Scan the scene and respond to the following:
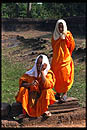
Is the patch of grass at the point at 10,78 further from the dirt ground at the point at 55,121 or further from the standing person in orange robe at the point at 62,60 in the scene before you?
the standing person in orange robe at the point at 62,60

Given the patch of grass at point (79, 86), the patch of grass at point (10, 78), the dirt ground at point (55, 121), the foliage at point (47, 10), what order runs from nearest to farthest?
the dirt ground at point (55, 121), the patch of grass at point (79, 86), the patch of grass at point (10, 78), the foliage at point (47, 10)

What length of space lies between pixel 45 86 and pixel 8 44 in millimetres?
14784

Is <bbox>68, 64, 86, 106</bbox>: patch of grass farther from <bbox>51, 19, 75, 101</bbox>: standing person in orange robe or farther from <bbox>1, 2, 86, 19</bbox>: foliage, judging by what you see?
<bbox>1, 2, 86, 19</bbox>: foliage

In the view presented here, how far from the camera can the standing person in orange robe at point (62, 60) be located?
5887 millimetres

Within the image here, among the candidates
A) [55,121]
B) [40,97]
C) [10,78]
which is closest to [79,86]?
[10,78]

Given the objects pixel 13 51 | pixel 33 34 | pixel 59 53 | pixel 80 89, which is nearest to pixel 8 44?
pixel 13 51

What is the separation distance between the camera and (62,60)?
5945 mm

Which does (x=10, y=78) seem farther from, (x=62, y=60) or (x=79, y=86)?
(x=62, y=60)

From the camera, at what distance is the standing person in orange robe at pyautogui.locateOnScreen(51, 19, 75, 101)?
589 cm

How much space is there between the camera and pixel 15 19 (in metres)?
26.8

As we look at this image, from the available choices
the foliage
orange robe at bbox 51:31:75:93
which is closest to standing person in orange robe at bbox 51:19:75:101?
orange robe at bbox 51:31:75:93

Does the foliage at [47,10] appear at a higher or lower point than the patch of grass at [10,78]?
higher

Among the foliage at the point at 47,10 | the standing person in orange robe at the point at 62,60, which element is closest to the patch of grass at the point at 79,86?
the standing person in orange robe at the point at 62,60

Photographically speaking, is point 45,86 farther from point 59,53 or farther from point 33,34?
point 33,34
